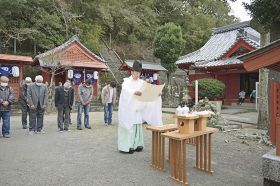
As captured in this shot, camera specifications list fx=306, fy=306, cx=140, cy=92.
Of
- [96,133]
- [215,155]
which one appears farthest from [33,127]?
[215,155]

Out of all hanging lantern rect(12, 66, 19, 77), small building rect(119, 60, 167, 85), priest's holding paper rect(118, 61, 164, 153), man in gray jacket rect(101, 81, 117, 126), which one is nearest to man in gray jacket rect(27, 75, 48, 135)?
man in gray jacket rect(101, 81, 117, 126)

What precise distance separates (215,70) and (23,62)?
43.2 feet

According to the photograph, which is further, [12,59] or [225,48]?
[225,48]

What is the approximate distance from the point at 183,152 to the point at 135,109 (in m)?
2.16

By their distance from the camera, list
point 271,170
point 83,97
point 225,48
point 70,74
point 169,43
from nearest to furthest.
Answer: point 271,170, point 83,97, point 70,74, point 225,48, point 169,43

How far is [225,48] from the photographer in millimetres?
22984

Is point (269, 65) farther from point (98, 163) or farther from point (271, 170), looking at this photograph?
point (98, 163)

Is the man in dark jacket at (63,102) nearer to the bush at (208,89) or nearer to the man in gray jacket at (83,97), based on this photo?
the man in gray jacket at (83,97)

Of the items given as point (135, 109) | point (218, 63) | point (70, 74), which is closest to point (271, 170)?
point (135, 109)

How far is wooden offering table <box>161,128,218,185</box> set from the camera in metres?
5.25

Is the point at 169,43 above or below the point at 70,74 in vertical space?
above

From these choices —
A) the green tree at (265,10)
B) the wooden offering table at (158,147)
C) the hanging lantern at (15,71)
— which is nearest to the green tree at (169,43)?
the hanging lantern at (15,71)

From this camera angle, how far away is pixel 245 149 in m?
8.34

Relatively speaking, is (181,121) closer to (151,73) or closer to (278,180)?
(278,180)
